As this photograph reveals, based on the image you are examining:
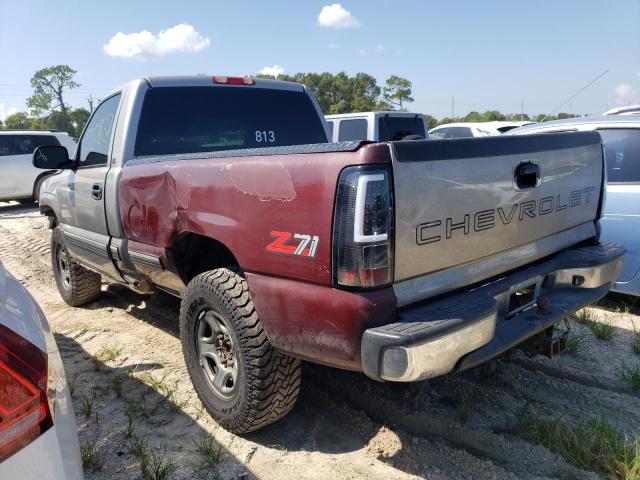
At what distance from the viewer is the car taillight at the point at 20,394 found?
115 cm

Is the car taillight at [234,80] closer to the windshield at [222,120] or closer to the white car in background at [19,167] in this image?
the windshield at [222,120]

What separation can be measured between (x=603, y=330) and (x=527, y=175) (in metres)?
2.10

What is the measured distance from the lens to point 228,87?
3910 mm

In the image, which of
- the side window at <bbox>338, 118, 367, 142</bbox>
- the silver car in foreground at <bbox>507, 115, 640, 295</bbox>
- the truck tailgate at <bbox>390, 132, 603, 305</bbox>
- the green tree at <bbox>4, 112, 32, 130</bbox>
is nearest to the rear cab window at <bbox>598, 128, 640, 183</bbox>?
the silver car in foreground at <bbox>507, 115, 640, 295</bbox>

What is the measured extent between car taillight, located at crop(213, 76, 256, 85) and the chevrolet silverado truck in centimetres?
26

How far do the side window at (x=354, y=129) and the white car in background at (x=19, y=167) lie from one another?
7.30 m

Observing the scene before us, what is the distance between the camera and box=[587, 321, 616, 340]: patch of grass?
3.89m

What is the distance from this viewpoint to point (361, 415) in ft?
9.43

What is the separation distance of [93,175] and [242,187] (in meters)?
2.00

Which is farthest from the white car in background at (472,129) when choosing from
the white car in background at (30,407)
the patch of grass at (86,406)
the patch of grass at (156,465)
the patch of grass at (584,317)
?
the white car in background at (30,407)

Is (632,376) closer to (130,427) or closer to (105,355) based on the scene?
(130,427)

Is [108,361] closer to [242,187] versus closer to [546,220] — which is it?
[242,187]

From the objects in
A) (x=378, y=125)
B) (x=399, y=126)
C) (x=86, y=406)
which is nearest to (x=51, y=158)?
(x=86, y=406)

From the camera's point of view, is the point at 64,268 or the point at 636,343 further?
the point at 64,268
